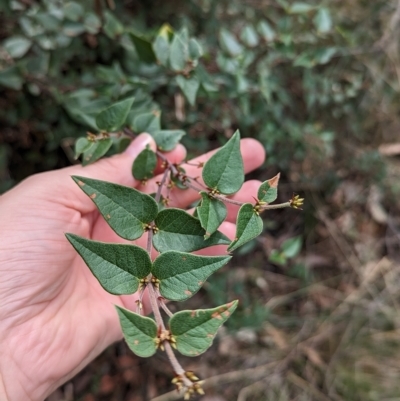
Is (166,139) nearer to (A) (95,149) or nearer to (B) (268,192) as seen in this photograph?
(A) (95,149)

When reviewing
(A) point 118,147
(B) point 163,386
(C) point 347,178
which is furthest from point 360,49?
(B) point 163,386

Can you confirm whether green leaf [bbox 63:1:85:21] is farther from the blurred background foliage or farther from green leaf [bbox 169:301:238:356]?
green leaf [bbox 169:301:238:356]

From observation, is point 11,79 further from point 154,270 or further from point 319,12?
point 319,12

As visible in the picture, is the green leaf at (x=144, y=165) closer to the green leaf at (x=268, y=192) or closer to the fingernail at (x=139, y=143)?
the fingernail at (x=139, y=143)

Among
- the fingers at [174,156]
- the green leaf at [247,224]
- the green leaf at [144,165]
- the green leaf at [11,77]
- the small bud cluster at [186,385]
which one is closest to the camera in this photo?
the small bud cluster at [186,385]

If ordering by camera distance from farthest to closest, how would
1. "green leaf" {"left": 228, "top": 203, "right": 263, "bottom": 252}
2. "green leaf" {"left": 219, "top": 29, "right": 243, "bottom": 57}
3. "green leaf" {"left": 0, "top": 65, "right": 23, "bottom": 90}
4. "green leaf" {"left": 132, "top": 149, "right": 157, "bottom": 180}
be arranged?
"green leaf" {"left": 219, "top": 29, "right": 243, "bottom": 57} → "green leaf" {"left": 0, "top": 65, "right": 23, "bottom": 90} → "green leaf" {"left": 132, "top": 149, "right": 157, "bottom": 180} → "green leaf" {"left": 228, "top": 203, "right": 263, "bottom": 252}

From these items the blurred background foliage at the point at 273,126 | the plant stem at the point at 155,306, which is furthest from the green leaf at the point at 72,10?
the plant stem at the point at 155,306

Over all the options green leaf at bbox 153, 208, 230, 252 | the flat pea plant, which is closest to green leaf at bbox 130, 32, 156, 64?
the flat pea plant
